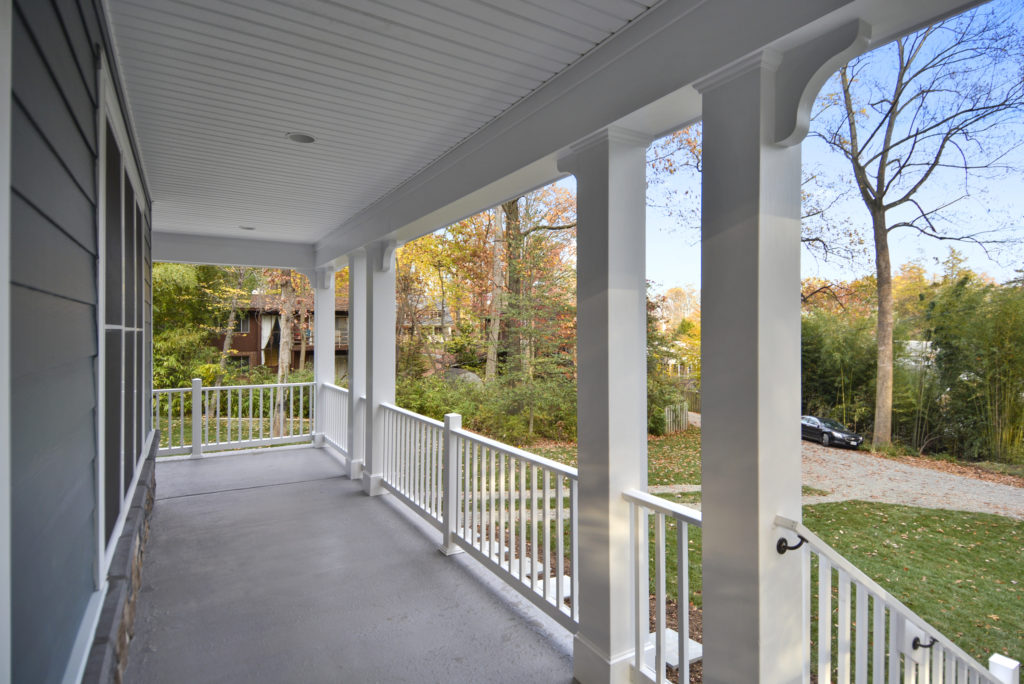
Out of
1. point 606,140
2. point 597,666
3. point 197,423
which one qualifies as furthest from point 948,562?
point 197,423

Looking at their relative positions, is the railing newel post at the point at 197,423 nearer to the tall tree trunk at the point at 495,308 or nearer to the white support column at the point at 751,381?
the tall tree trunk at the point at 495,308

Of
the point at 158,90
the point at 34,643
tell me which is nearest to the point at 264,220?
the point at 158,90

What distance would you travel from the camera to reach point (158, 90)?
2.71 meters

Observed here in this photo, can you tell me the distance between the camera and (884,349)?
285 cm

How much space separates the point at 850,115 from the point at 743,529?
3.07 meters

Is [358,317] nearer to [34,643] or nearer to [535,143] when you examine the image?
[535,143]

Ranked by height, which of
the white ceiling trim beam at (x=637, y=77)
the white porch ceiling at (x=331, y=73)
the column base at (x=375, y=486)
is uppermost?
the white porch ceiling at (x=331, y=73)

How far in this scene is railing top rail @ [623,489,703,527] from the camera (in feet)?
6.60

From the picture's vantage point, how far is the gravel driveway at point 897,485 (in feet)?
8.08

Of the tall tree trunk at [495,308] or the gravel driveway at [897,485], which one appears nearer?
the gravel driveway at [897,485]

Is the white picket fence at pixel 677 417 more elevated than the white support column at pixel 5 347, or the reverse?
the white support column at pixel 5 347

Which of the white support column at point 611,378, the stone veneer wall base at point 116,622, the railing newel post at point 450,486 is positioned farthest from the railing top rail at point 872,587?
the railing newel post at point 450,486

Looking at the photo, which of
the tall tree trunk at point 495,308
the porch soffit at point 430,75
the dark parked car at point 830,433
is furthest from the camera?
the tall tree trunk at point 495,308

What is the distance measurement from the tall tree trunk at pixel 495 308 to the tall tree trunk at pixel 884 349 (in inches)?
237
